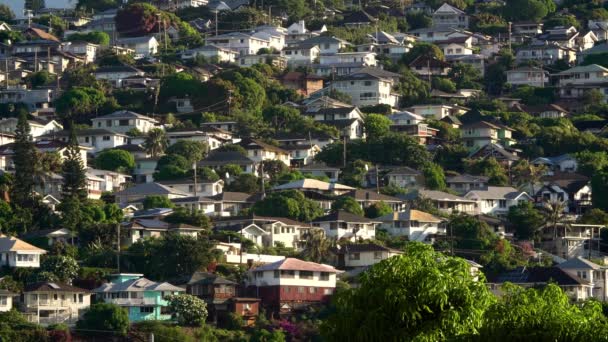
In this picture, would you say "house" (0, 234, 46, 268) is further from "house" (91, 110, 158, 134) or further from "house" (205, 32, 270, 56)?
"house" (205, 32, 270, 56)

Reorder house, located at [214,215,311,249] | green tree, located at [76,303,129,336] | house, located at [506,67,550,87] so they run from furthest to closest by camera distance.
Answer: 1. house, located at [506,67,550,87]
2. house, located at [214,215,311,249]
3. green tree, located at [76,303,129,336]

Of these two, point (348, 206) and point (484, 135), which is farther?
point (484, 135)

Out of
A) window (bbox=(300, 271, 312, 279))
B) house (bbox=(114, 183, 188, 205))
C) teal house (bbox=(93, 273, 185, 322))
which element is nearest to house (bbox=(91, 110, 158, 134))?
house (bbox=(114, 183, 188, 205))

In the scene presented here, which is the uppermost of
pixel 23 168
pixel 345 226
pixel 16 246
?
pixel 23 168

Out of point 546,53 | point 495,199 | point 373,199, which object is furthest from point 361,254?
point 546,53

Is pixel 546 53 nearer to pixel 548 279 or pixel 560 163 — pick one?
pixel 560 163

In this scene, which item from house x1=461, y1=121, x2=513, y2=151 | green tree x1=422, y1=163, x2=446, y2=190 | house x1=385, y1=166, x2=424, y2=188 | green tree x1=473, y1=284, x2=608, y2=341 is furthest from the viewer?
house x1=461, y1=121, x2=513, y2=151

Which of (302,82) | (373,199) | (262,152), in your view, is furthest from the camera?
(302,82)

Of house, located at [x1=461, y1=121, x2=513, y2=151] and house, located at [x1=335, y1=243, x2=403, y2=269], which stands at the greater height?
house, located at [x1=335, y1=243, x2=403, y2=269]
